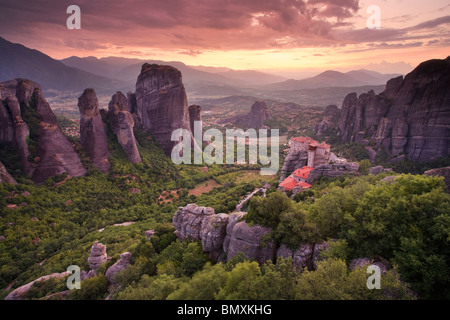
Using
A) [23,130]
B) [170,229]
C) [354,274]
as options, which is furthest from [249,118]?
[354,274]

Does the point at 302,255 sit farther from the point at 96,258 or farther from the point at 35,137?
the point at 35,137

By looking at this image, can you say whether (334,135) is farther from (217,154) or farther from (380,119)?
(217,154)

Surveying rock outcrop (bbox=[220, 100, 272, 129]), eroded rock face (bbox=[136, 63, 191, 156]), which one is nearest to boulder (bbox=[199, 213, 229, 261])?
eroded rock face (bbox=[136, 63, 191, 156])

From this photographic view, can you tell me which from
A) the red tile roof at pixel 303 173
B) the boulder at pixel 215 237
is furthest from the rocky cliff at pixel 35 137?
the red tile roof at pixel 303 173

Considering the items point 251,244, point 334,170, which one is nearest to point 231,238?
point 251,244

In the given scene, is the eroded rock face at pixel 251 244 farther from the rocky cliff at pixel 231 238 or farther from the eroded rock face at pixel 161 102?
the eroded rock face at pixel 161 102
